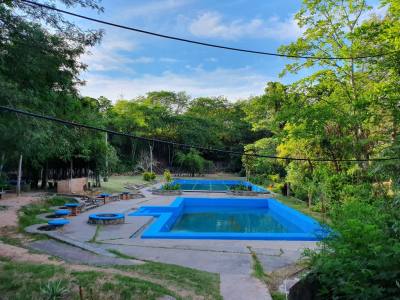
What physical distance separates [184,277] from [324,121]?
7.32 m

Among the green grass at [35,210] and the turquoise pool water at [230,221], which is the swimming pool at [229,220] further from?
the green grass at [35,210]

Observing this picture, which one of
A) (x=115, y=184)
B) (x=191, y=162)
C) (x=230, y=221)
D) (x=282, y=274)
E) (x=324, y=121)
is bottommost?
(x=230, y=221)

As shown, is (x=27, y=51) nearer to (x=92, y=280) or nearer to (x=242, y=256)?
(x=92, y=280)

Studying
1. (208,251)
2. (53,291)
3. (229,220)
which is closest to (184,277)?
(53,291)

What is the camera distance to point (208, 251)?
6688 millimetres

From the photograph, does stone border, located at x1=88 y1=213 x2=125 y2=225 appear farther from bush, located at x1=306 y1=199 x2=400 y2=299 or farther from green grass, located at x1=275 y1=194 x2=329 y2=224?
bush, located at x1=306 y1=199 x2=400 y2=299

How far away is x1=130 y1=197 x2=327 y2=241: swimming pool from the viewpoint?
8.15m

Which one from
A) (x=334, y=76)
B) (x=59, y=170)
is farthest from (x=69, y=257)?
(x=59, y=170)

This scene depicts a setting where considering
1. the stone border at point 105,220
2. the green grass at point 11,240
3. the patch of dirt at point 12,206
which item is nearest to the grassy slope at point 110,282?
the green grass at point 11,240

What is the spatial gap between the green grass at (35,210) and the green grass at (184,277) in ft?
15.4

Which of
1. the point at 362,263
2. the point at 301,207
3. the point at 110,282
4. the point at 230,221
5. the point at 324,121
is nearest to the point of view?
the point at 362,263

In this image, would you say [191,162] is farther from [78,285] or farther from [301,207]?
[78,285]

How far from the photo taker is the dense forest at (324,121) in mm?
4203

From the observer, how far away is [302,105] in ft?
35.7
